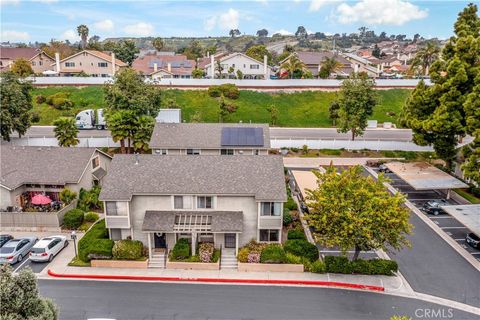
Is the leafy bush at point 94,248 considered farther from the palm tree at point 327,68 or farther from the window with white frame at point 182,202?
the palm tree at point 327,68

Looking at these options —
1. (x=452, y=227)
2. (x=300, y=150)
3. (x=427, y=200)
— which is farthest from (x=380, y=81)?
(x=452, y=227)

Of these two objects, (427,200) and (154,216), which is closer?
(154,216)

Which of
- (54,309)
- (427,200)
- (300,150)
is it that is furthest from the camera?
(300,150)

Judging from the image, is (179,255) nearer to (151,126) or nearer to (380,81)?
(151,126)

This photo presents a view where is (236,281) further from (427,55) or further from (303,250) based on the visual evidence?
(427,55)

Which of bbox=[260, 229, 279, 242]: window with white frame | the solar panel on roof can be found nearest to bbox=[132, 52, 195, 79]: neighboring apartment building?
the solar panel on roof
